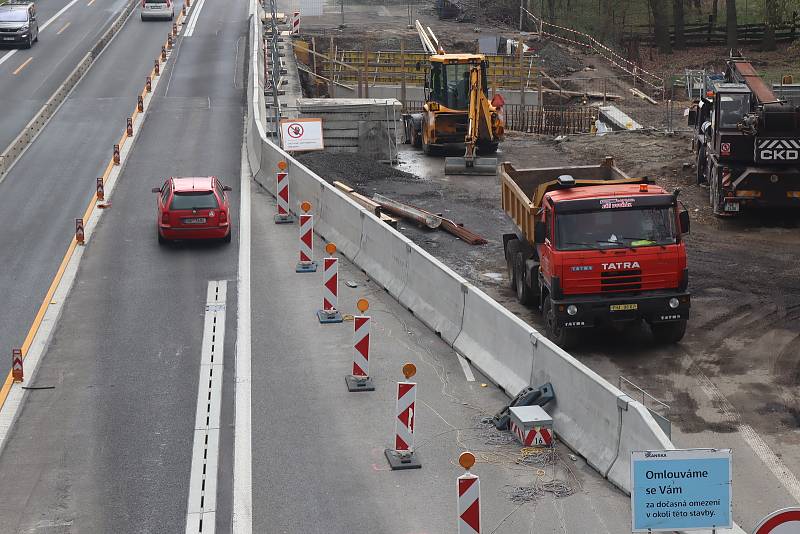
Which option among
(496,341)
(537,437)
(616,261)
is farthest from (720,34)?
(537,437)

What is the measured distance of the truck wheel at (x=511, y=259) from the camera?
75.7ft

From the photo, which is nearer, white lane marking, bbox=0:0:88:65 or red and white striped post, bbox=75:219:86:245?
red and white striped post, bbox=75:219:86:245

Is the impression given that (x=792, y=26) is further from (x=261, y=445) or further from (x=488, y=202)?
(x=261, y=445)

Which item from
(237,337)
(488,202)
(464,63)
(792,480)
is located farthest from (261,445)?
(464,63)

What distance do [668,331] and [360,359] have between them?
18.1ft

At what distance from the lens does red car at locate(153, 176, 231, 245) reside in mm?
26281

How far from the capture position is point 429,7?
78500 millimetres

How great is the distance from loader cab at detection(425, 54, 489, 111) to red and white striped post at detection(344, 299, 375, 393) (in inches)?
883

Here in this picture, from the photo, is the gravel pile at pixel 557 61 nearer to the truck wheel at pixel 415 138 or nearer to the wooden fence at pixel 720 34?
the wooden fence at pixel 720 34

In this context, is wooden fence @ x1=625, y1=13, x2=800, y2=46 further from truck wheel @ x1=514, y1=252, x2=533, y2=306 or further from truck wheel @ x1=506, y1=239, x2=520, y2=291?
truck wheel @ x1=514, y1=252, x2=533, y2=306

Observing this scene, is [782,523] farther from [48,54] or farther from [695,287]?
[48,54]

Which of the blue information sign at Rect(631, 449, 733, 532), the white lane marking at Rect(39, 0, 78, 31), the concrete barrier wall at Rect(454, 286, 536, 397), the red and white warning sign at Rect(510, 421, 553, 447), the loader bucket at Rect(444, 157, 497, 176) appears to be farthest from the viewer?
the white lane marking at Rect(39, 0, 78, 31)

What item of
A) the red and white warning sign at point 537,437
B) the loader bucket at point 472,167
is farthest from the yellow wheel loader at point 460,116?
the red and white warning sign at point 537,437

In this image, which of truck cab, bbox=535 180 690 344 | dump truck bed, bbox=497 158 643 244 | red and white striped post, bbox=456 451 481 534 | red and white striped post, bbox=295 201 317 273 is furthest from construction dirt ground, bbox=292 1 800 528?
red and white striped post, bbox=456 451 481 534
